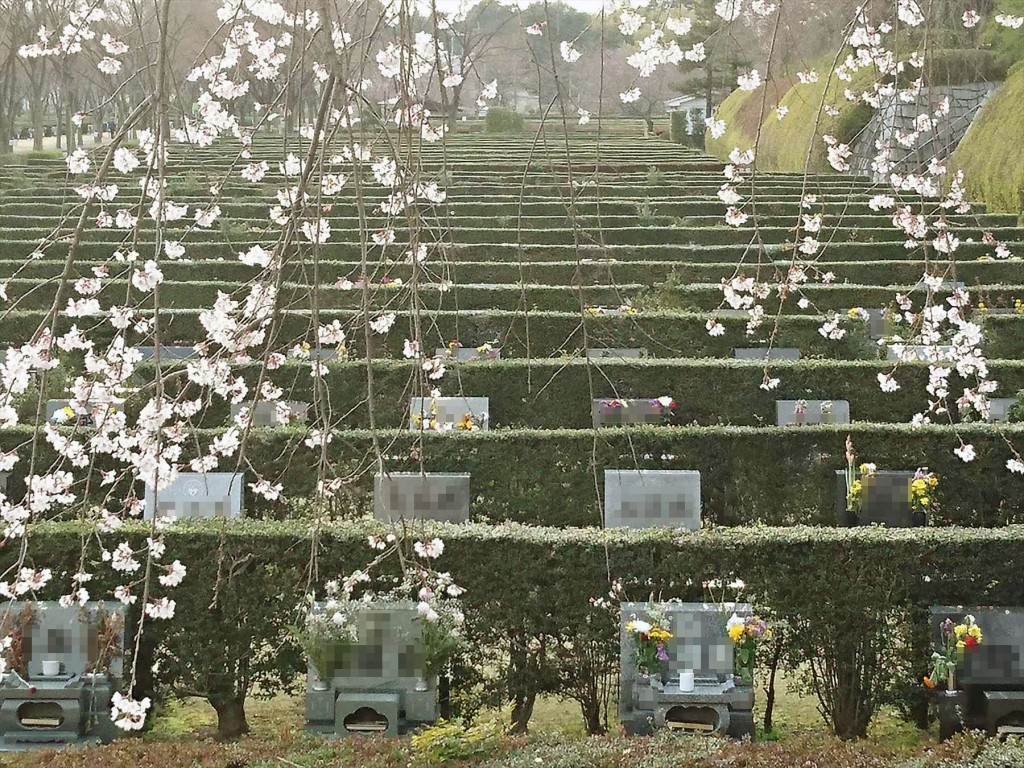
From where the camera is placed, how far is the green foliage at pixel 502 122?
1745 inches

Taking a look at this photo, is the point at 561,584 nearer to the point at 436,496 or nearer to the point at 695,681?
the point at 695,681

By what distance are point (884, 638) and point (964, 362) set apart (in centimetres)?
154

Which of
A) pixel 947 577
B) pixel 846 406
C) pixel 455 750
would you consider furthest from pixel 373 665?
pixel 846 406

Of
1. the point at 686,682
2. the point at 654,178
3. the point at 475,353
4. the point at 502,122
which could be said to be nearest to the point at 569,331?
the point at 475,353

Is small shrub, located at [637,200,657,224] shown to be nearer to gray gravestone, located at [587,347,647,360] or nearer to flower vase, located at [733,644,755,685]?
gray gravestone, located at [587,347,647,360]

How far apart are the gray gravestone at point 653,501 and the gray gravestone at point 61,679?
339cm

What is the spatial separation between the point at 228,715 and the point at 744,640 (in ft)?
9.14

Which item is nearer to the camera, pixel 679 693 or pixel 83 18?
pixel 83 18

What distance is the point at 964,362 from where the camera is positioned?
6.18 metres

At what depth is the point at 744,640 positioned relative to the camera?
591 centimetres

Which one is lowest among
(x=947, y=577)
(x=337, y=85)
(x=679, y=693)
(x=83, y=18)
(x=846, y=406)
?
(x=679, y=693)

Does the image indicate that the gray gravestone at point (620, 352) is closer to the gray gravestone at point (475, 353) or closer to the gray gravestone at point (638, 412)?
the gray gravestone at point (475, 353)

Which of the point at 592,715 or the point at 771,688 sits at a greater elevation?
the point at 771,688

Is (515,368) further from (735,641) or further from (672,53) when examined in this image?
(672,53)
